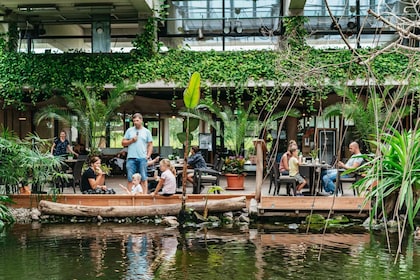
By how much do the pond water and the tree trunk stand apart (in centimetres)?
63

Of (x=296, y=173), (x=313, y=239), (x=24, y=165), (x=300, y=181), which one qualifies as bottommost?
(x=313, y=239)

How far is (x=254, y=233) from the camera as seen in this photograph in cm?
971

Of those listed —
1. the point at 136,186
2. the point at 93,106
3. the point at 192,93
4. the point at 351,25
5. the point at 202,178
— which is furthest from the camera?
the point at 351,25

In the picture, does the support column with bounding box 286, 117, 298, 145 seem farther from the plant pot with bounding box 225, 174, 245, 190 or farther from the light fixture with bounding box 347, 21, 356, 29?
the plant pot with bounding box 225, 174, 245, 190

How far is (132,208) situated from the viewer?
1083 centimetres

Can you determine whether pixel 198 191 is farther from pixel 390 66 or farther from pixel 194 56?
pixel 390 66

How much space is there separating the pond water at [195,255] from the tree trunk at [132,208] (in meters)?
0.63

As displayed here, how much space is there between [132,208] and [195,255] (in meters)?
3.18

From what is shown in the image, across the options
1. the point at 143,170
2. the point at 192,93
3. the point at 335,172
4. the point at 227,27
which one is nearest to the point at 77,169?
the point at 143,170

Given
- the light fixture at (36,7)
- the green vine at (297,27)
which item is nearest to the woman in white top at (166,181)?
the green vine at (297,27)

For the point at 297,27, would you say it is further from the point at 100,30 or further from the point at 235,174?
the point at 100,30

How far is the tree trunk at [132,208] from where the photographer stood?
35.2ft

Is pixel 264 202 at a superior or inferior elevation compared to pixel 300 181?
inferior

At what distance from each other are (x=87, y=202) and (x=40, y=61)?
6.16m
